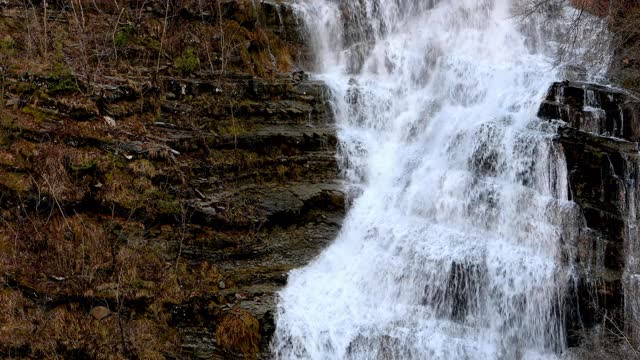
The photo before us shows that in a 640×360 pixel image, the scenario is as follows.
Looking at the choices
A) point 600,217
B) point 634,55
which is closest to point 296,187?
point 600,217

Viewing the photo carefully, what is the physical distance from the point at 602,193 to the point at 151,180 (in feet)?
26.8

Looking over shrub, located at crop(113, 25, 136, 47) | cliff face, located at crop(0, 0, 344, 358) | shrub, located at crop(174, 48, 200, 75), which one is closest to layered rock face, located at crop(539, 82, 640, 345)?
cliff face, located at crop(0, 0, 344, 358)

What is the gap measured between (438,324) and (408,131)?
5080 millimetres

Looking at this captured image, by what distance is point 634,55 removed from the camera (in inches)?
439

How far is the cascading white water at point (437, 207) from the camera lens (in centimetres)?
832

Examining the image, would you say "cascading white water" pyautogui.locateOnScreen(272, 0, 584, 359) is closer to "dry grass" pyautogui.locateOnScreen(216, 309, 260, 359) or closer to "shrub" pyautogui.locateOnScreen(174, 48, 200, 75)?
"dry grass" pyautogui.locateOnScreen(216, 309, 260, 359)

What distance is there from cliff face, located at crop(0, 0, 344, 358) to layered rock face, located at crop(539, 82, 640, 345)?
4.57 meters

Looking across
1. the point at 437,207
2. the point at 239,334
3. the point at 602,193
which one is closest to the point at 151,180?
the point at 239,334

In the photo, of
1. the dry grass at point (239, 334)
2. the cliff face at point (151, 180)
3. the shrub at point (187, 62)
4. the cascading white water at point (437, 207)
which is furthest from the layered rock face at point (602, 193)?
the shrub at point (187, 62)

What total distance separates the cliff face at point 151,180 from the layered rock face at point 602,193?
4575mm

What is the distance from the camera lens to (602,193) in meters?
8.96

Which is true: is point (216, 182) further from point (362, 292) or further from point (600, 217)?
point (600, 217)

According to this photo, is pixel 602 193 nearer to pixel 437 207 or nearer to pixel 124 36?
pixel 437 207

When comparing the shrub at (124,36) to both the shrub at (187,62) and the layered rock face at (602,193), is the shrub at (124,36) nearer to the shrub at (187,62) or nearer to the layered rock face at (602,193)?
the shrub at (187,62)
